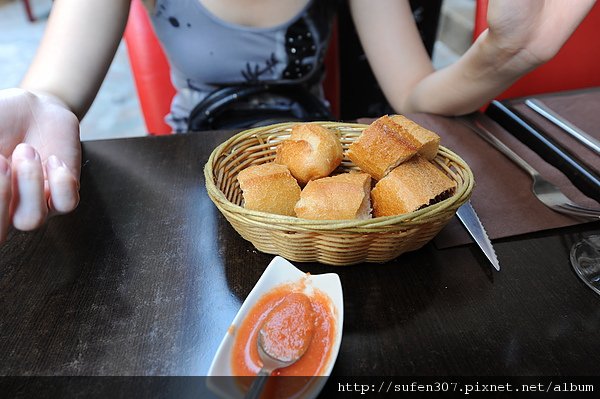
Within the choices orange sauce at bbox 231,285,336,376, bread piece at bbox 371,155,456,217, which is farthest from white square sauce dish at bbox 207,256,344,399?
bread piece at bbox 371,155,456,217

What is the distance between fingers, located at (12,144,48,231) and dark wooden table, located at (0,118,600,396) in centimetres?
11

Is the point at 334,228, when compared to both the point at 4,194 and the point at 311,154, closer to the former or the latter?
the point at 311,154

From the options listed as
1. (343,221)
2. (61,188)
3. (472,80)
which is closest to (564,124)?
(472,80)

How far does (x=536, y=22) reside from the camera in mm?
637

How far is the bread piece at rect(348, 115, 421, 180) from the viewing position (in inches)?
22.5

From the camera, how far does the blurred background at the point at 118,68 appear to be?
2510mm

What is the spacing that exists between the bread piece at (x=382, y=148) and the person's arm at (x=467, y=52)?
0.24 meters

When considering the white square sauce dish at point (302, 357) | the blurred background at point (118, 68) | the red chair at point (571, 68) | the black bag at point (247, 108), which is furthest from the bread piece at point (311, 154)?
the blurred background at point (118, 68)

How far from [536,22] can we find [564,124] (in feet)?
0.81

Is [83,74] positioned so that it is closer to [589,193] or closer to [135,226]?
[135,226]

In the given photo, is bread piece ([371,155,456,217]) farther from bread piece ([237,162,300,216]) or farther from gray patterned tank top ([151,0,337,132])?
gray patterned tank top ([151,0,337,132])

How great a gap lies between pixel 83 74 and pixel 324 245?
0.58m

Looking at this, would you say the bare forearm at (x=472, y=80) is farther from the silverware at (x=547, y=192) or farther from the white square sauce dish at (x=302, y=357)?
the white square sauce dish at (x=302, y=357)

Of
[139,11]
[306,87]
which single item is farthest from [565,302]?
[139,11]
